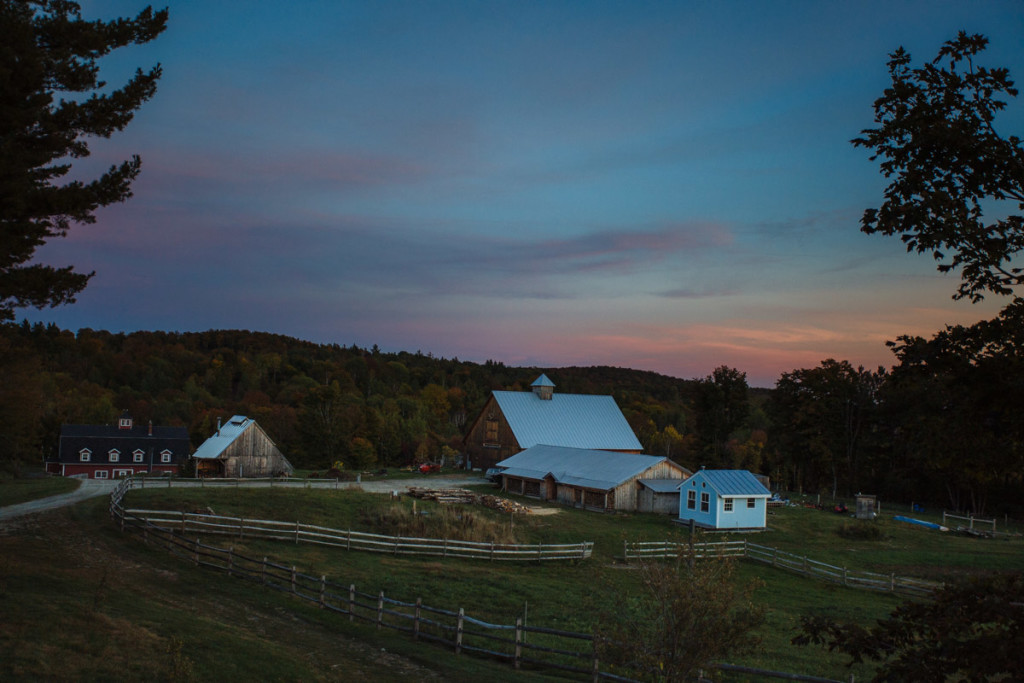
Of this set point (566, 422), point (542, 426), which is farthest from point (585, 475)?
point (566, 422)

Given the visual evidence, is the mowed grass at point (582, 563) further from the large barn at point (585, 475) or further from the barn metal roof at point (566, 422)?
the barn metal roof at point (566, 422)

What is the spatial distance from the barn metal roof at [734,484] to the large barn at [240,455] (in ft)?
127

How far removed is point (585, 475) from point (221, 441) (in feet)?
115

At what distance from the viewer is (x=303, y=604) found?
69.6 ft

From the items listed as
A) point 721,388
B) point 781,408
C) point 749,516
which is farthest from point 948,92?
point 781,408

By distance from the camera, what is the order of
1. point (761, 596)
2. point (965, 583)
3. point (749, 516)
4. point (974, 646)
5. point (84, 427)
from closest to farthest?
point (974, 646)
point (965, 583)
point (761, 596)
point (749, 516)
point (84, 427)

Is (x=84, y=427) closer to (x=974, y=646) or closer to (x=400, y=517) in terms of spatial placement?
(x=400, y=517)

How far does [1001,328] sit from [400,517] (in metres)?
30.4

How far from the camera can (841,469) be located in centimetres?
7438

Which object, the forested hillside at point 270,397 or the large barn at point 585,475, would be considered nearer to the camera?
the large barn at point 585,475

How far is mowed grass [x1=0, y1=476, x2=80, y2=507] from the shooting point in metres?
37.0

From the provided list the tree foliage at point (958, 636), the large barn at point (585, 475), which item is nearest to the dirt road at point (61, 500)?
the large barn at point (585, 475)

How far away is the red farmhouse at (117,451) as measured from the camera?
77.9 metres

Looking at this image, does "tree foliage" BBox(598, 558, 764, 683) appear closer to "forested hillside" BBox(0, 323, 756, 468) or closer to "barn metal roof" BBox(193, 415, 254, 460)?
"forested hillside" BBox(0, 323, 756, 468)
